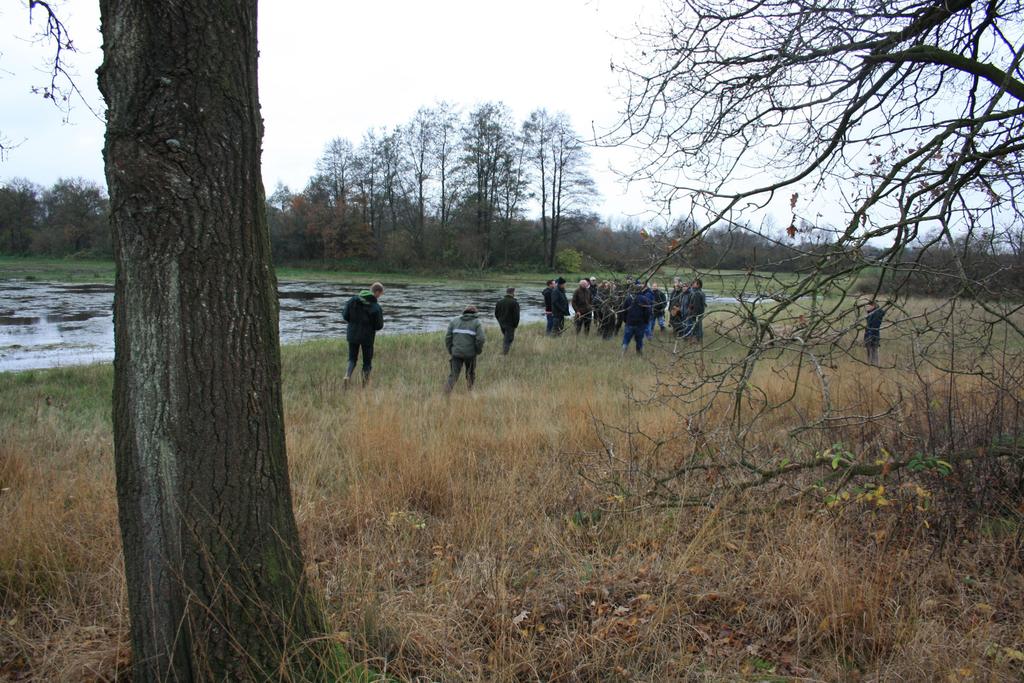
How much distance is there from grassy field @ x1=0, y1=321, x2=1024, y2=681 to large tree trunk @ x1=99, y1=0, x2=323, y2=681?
0.46 meters

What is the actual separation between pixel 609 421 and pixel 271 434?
4899 mm

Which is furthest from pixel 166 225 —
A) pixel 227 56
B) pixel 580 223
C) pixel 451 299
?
pixel 580 223

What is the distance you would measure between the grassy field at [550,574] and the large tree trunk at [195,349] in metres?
0.46

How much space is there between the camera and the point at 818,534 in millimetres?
3727

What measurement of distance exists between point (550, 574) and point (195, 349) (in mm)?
2297

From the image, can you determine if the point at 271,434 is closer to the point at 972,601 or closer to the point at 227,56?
the point at 227,56

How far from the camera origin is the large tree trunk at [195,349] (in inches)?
81.0

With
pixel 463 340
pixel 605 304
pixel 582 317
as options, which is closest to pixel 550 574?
pixel 605 304

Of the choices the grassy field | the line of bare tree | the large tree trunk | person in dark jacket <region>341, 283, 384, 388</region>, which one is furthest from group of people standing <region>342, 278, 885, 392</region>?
the line of bare tree

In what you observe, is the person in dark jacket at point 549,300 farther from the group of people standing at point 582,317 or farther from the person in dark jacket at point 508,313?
the person in dark jacket at point 508,313

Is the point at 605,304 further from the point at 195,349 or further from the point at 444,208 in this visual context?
the point at 444,208

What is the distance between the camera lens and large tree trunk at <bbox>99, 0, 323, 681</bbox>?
206 centimetres

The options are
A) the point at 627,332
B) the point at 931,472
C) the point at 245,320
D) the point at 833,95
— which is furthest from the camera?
the point at 627,332

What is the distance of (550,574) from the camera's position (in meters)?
3.54
